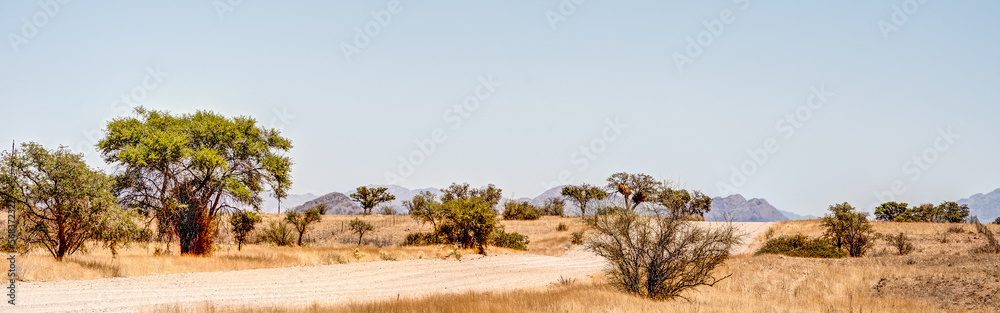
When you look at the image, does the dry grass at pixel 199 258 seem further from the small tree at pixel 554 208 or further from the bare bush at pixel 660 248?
the small tree at pixel 554 208

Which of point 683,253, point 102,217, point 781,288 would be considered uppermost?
point 102,217

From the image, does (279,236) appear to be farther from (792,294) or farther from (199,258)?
(792,294)

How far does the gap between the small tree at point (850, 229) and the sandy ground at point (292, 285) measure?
16.6 metres

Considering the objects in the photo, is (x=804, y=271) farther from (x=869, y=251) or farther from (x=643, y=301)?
(x=869, y=251)

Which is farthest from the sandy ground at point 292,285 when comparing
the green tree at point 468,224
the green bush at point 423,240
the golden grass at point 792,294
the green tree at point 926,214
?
the green tree at point 926,214

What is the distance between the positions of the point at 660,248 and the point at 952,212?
9195cm

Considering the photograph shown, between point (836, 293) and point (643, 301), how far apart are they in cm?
810

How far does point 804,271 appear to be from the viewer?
2216cm

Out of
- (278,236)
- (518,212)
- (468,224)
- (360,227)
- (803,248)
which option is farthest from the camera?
(518,212)

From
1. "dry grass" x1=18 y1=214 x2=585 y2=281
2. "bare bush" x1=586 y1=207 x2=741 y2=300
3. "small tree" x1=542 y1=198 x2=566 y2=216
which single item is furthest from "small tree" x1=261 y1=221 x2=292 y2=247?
"small tree" x1=542 y1=198 x2=566 y2=216

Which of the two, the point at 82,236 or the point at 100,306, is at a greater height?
the point at 82,236

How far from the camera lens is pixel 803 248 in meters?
33.4

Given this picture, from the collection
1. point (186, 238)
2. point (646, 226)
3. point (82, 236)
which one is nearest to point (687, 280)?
point (646, 226)

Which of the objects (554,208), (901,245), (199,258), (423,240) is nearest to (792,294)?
(901,245)
